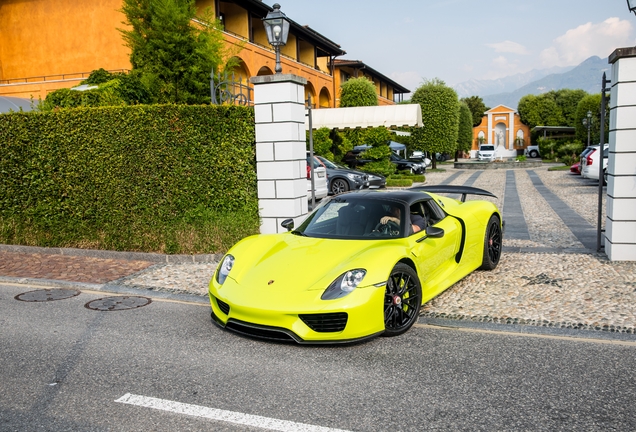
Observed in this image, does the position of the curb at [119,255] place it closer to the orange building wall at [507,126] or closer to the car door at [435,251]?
the car door at [435,251]

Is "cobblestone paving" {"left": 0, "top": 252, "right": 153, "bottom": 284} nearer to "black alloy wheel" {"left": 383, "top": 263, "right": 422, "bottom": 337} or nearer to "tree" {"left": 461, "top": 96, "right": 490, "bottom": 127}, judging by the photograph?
"black alloy wheel" {"left": 383, "top": 263, "right": 422, "bottom": 337}

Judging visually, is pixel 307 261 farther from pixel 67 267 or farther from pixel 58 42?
pixel 58 42

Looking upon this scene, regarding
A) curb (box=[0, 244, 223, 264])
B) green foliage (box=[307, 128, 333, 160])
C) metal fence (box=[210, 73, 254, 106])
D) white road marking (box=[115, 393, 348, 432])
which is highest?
metal fence (box=[210, 73, 254, 106])

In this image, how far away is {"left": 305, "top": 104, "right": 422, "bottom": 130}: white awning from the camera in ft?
92.2

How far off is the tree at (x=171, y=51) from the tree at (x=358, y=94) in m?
20.8

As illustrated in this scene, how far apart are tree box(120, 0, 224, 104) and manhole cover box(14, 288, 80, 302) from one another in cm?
1170

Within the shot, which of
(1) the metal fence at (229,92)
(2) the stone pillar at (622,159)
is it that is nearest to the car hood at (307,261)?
(2) the stone pillar at (622,159)

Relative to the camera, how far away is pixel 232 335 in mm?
5379

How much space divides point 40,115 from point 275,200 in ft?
15.1

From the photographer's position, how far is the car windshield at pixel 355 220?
5957mm

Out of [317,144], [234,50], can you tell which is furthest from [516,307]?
[234,50]

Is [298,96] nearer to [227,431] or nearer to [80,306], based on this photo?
[80,306]

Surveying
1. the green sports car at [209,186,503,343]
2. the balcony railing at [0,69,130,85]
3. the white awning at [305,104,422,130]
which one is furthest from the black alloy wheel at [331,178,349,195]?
the green sports car at [209,186,503,343]

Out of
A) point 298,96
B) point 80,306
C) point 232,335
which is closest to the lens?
point 232,335
